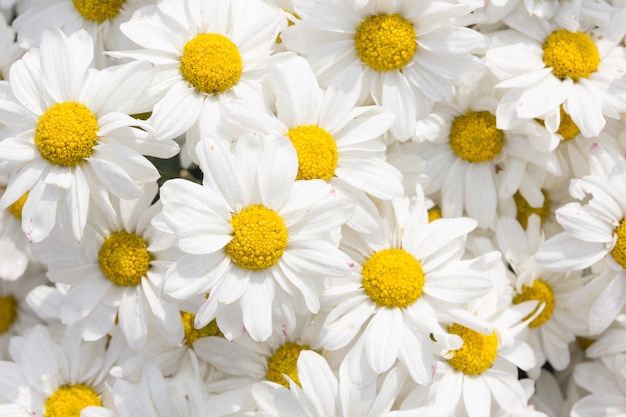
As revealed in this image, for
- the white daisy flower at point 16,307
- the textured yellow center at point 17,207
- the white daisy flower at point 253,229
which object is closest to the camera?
the white daisy flower at point 253,229

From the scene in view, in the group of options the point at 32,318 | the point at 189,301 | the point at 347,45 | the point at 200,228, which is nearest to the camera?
the point at 200,228

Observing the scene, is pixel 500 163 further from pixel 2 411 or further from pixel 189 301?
pixel 2 411

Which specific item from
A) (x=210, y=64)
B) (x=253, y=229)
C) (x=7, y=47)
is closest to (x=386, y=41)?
(x=210, y=64)

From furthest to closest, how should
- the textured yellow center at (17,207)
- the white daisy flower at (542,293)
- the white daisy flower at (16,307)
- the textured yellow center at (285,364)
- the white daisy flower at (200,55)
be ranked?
1. the white daisy flower at (16,307)
2. the textured yellow center at (17,207)
3. the white daisy flower at (542,293)
4. the textured yellow center at (285,364)
5. the white daisy flower at (200,55)

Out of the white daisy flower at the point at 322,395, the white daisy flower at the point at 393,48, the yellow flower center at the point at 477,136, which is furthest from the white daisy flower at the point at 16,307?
the yellow flower center at the point at 477,136

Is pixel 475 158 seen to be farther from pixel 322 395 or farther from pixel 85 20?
pixel 85 20

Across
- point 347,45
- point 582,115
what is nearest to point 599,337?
point 582,115

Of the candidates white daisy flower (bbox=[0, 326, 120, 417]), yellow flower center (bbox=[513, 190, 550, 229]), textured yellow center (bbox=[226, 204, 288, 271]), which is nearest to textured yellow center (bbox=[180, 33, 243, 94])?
textured yellow center (bbox=[226, 204, 288, 271])

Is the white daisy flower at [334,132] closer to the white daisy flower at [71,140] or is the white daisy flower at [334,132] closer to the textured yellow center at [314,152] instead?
the textured yellow center at [314,152]
